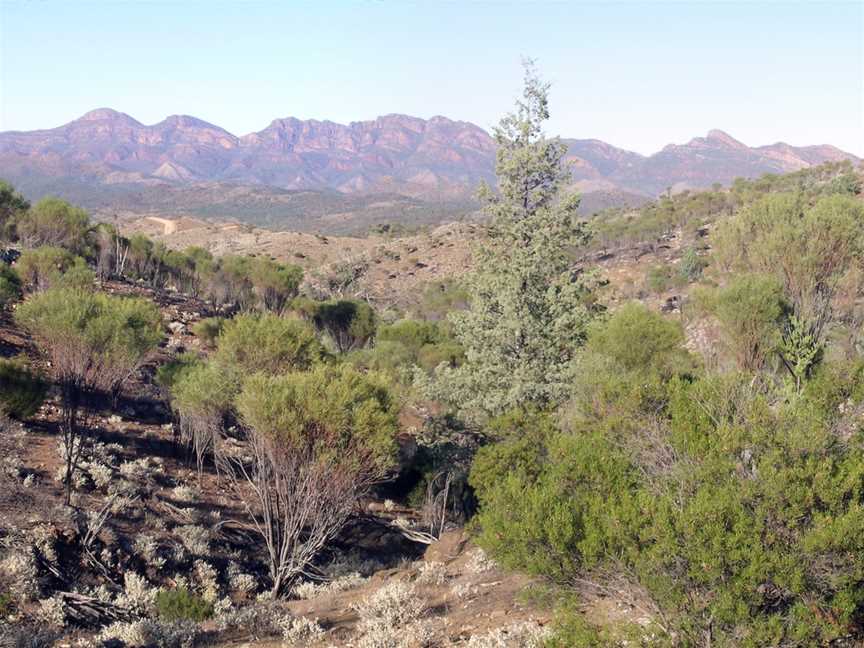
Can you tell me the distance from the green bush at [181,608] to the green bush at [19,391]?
28.7 ft

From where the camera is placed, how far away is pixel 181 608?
10.6 meters

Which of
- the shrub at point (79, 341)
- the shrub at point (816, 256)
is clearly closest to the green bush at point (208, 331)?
the shrub at point (79, 341)

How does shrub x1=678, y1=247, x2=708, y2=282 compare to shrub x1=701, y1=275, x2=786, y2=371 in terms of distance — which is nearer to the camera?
shrub x1=701, y1=275, x2=786, y2=371

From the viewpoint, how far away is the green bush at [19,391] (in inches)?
658

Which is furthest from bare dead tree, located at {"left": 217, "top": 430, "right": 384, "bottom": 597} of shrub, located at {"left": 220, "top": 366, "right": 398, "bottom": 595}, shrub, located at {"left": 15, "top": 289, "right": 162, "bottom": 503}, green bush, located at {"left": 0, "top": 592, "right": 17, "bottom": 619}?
shrub, located at {"left": 15, "top": 289, "right": 162, "bottom": 503}

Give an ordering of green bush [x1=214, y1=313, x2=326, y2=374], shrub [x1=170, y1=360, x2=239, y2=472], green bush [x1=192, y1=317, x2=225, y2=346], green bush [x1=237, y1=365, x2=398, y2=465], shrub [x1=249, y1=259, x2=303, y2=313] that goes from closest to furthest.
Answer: green bush [x1=237, y1=365, x2=398, y2=465]
shrub [x1=170, y1=360, x2=239, y2=472]
green bush [x1=214, y1=313, x2=326, y2=374]
green bush [x1=192, y1=317, x2=225, y2=346]
shrub [x1=249, y1=259, x2=303, y2=313]

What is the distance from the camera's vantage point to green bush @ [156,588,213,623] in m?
10.4

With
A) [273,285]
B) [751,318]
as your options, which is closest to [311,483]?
[751,318]

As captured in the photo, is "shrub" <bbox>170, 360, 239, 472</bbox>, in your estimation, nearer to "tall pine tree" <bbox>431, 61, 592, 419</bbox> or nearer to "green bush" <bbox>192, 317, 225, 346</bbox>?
"tall pine tree" <bbox>431, 61, 592, 419</bbox>

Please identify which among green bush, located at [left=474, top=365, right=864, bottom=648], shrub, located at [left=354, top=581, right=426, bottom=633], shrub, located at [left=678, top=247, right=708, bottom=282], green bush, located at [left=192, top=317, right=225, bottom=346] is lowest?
shrub, located at [left=354, top=581, right=426, bottom=633]

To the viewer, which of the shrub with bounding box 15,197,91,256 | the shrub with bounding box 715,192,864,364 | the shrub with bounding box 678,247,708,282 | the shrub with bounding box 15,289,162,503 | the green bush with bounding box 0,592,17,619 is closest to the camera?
the green bush with bounding box 0,592,17,619

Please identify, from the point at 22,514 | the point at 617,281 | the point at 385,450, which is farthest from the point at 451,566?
the point at 617,281

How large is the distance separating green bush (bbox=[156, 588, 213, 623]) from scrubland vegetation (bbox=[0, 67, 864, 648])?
0.17 ft

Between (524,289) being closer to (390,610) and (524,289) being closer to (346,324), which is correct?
(390,610)
